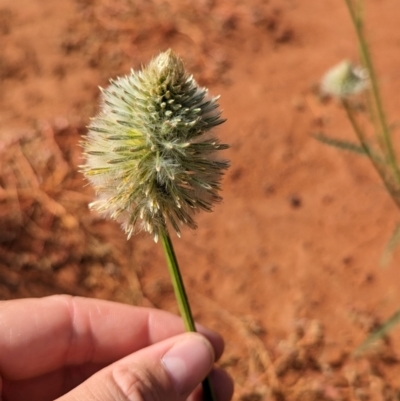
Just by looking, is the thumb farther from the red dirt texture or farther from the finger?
the red dirt texture

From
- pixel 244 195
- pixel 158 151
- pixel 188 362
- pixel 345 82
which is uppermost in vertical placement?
pixel 345 82

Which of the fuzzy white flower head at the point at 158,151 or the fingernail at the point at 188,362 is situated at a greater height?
the fuzzy white flower head at the point at 158,151

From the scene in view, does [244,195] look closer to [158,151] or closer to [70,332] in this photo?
[70,332]

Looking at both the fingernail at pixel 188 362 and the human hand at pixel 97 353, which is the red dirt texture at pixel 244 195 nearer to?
the human hand at pixel 97 353

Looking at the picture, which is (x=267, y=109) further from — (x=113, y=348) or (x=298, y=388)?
(x=113, y=348)

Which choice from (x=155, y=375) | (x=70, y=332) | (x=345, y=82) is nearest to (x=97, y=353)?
(x=70, y=332)

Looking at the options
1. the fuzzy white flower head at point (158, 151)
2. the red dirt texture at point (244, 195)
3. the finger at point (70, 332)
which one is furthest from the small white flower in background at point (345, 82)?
the fuzzy white flower head at point (158, 151)

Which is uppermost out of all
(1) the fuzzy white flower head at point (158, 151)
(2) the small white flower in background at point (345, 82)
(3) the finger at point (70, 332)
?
(2) the small white flower in background at point (345, 82)
